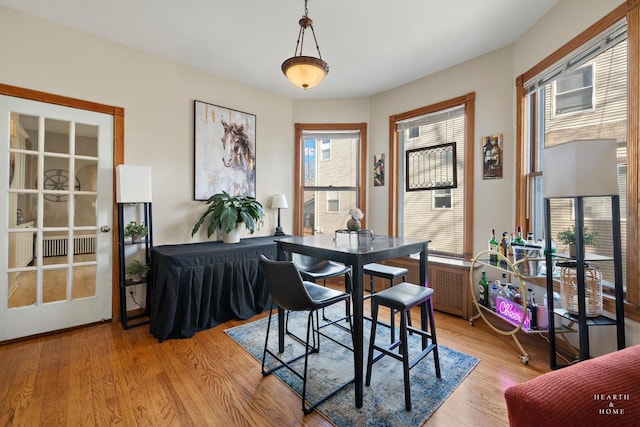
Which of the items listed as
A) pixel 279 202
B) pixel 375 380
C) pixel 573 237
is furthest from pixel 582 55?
pixel 279 202

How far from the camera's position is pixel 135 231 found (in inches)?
113

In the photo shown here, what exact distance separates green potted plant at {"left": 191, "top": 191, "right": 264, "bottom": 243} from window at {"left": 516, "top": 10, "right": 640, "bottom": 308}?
2.91 meters

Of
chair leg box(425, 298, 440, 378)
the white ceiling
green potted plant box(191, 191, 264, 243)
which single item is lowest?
chair leg box(425, 298, 440, 378)

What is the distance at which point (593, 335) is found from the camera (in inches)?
81.0

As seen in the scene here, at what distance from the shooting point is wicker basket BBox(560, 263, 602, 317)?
73.7 inches

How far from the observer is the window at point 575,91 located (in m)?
2.19

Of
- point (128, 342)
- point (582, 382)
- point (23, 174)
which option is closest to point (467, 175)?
point (582, 382)

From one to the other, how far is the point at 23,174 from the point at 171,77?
171cm

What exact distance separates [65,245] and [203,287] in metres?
1.37

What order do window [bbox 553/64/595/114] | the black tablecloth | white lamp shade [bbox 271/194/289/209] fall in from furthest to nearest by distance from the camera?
white lamp shade [bbox 271/194/289/209], the black tablecloth, window [bbox 553/64/595/114]

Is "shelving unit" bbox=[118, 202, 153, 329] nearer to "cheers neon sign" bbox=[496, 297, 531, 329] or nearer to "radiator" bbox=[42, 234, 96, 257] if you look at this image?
"radiator" bbox=[42, 234, 96, 257]

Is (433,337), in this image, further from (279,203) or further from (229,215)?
(279,203)

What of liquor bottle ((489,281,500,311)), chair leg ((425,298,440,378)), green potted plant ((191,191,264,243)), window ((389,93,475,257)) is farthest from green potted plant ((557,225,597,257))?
green potted plant ((191,191,264,243))

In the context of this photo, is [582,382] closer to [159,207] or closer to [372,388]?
[372,388]
